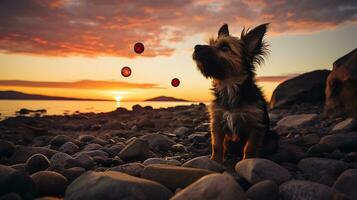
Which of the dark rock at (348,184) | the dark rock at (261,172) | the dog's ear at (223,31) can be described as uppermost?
the dog's ear at (223,31)

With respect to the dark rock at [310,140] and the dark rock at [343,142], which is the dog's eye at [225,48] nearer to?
the dark rock at [343,142]

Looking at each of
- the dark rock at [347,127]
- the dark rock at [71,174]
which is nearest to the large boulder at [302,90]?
the dark rock at [347,127]

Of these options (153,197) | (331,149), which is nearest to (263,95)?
(331,149)

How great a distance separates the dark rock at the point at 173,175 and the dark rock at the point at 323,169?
198 centimetres

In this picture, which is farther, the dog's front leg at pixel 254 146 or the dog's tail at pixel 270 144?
the dog's tail at pixel 270 144

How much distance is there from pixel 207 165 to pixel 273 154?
1859 millimetres

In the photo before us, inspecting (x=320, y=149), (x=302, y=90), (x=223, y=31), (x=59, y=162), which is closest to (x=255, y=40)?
(x=223, y=31)

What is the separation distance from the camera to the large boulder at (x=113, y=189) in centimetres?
425

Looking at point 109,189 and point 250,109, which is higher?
point 250,109

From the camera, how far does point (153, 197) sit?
441 centimetres

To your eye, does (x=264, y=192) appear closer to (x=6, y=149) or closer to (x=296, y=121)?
(x=6, y=149)

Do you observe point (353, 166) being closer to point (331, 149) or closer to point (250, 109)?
point (331, 149)

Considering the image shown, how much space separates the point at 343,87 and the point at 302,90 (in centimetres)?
511

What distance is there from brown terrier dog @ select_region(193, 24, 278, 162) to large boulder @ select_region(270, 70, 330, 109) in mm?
11632
